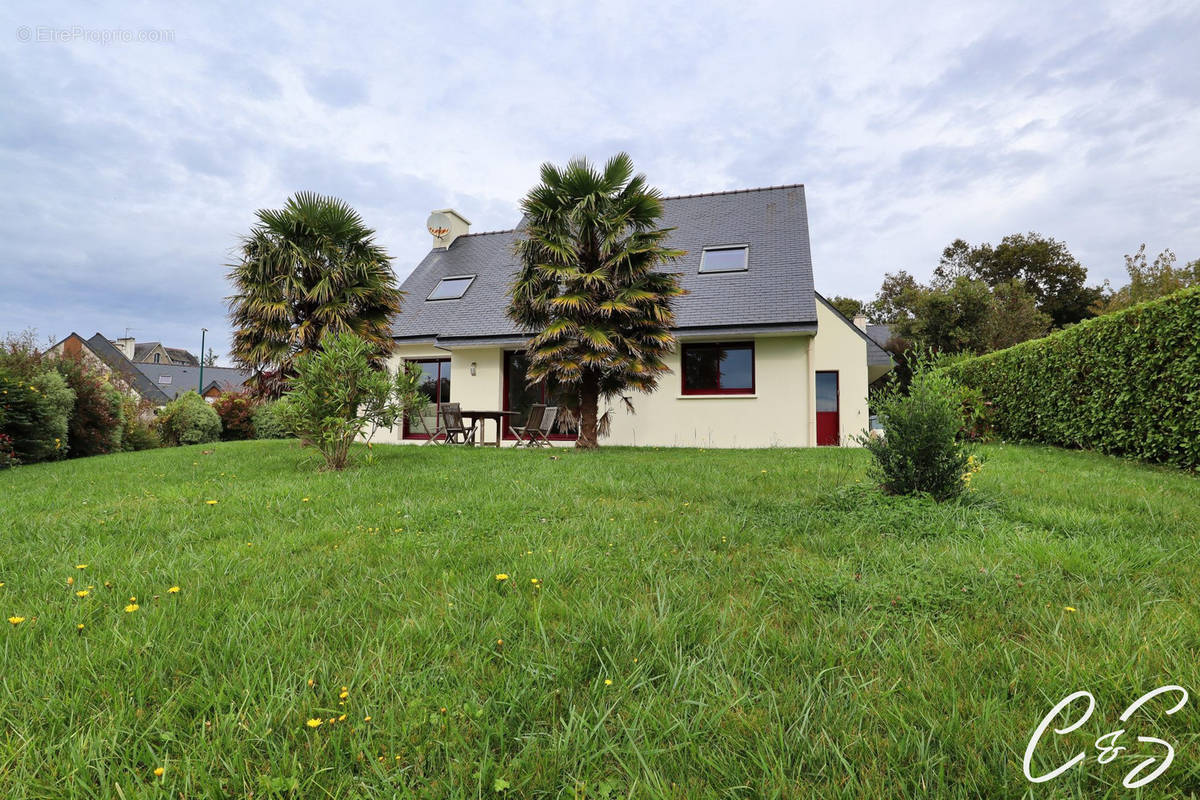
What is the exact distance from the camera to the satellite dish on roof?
1714 cm

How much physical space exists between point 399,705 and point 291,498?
3.57 metres

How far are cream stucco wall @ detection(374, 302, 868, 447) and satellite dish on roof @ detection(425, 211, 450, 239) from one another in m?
5.57

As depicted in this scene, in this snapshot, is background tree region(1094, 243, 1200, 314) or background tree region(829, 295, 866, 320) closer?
background tree region(1094, 243, 1200, 314)

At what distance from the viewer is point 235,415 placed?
18469 mm

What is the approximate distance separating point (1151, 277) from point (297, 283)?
28305 millimetres

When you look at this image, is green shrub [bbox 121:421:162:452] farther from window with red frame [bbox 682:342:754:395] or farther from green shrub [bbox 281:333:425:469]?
window with red frame [bbox 682:342:754:395]

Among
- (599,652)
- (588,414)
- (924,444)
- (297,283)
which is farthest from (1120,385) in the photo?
(297,283)

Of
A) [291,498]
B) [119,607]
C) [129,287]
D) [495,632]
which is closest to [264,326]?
[291,498]

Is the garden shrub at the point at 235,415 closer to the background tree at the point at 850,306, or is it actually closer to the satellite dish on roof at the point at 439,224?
the satellite dish on roof at the point at 439,224

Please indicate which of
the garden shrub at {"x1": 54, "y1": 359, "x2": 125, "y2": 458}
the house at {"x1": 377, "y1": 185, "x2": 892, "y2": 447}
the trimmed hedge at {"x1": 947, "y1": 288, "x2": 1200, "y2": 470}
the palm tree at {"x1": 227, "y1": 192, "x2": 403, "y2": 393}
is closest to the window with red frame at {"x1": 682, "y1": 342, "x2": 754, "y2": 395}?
the house at {"x1": 377, "y1": 185, "x2": 892, "y2": 447}

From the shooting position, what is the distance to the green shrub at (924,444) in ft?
12.1

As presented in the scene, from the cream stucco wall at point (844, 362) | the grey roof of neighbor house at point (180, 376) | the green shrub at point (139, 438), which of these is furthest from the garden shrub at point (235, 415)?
the grey roof of neighbor house at point (180, 376)

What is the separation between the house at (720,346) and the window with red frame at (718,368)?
0.9 inches

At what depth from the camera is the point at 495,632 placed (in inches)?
71.4
